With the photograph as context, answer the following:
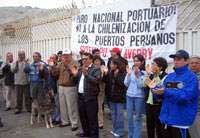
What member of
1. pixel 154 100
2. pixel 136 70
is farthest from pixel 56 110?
pixel 154 100

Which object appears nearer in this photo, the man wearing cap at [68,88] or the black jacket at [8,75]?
the man wearing cap at [68,88]

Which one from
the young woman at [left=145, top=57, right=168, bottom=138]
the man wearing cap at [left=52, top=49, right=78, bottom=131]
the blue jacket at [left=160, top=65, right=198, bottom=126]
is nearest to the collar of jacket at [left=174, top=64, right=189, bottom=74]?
the blue jacket at [left=160, top=65, right=198, bottom=126]

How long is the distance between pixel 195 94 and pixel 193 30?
3567 millimetres

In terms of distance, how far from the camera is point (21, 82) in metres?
13.0

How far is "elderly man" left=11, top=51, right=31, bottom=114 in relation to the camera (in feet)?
42.3

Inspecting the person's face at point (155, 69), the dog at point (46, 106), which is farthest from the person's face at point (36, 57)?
the person's face at point (155, 69)

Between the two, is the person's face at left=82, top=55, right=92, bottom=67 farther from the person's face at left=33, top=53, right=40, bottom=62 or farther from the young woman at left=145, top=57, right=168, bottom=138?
the person's face at left=33, top=53, right=40, bottom=62

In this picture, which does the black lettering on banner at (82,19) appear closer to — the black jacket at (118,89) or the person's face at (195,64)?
the black jacket at (118,89)

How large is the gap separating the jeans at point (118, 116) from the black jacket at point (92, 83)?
455 millimetres

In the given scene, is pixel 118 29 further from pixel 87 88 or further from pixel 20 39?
pixel 20 39

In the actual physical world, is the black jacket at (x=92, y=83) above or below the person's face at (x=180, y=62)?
below

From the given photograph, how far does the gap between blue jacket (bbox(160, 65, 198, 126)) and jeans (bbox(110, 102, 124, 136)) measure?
284 centimetres

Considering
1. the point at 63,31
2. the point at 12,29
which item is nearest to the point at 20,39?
the point at 12,29

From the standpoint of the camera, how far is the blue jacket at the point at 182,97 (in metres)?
5.89
